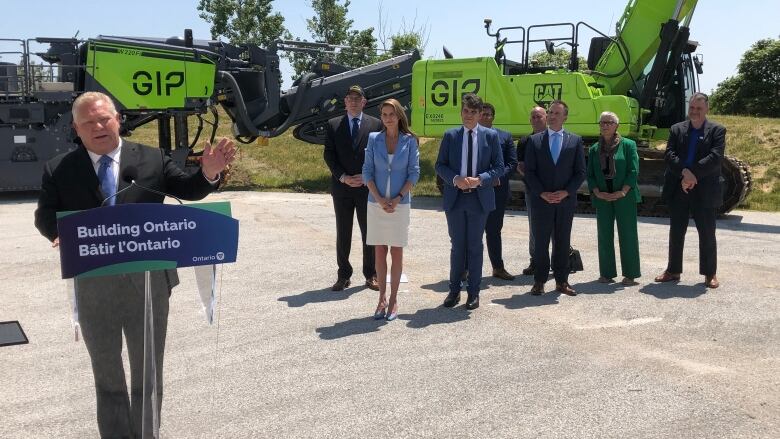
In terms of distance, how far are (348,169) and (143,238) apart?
4021mm

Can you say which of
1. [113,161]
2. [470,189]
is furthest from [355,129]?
[113,161]

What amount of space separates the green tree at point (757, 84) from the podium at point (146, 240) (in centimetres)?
3734

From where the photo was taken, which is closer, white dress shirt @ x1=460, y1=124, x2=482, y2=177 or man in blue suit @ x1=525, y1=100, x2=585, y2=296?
white dress shirt @ x1=460, y1=124, x2=482, y2=177

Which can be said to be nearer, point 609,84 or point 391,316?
point 391,316

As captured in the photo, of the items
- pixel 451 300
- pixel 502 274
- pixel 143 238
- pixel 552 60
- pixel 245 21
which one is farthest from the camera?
pixel 245 21

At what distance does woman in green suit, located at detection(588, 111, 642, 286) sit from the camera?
7.20m

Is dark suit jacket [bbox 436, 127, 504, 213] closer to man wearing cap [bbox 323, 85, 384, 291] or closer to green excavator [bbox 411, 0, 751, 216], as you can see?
man wearing cap [bbox 323, 85, 384, 291]

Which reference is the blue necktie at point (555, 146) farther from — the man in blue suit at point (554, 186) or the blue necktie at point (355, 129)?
the blue necktie at point (355, 129)

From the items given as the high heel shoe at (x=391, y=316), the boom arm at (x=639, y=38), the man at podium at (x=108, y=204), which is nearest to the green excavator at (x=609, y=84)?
the boom arm at (x=639, y=38)

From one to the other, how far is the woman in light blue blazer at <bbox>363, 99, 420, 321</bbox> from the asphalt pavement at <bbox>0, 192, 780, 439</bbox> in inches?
15.6

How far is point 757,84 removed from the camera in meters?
36.6

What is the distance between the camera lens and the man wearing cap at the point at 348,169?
6859 mm

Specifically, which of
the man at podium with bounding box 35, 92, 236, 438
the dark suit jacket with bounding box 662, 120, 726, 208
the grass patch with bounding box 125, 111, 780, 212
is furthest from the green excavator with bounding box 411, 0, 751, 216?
the man at podium with bounding box 35, 92, 236, 438

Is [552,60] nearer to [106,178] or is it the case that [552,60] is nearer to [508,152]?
[508,152]
